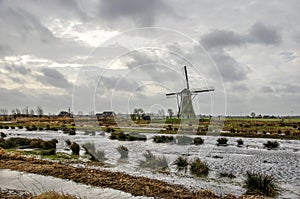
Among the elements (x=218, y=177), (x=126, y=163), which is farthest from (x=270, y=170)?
(x=126, y=163)

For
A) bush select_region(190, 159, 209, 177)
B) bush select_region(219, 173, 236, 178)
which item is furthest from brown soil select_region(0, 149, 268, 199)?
bush select_region(219, 173, 236, 178)

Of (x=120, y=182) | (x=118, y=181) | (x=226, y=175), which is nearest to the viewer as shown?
(x=120, y=182)

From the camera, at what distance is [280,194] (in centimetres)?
1284

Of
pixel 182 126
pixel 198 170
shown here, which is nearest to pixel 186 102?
pixel 182 126

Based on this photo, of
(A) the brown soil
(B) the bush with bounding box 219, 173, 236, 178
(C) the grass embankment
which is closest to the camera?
(C) the grass embankment

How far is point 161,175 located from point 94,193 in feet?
18.2

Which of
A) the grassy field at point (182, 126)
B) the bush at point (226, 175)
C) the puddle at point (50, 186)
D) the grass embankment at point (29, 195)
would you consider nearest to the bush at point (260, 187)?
the bush at point (226, 175)

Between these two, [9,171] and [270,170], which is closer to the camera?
[9,171]

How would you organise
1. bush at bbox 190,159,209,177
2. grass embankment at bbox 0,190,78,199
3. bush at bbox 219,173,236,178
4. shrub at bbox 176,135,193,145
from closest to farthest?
1. grass embankment at bbox 0,190,78,199
2. bush at bbox 219,173,236,178
3. bush at bbox 190,159,209,177
4. shrub at bbox 176,135,193,145

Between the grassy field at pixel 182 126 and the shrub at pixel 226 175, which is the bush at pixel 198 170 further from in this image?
the grassy field at pixel 182 126

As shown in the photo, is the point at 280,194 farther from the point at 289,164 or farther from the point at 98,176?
the point at 289,164

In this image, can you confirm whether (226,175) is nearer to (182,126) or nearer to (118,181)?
(118,181)

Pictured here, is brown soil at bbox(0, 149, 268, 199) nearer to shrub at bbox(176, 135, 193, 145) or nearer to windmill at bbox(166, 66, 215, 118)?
shrub at bbox(176, 135, 193, 145)

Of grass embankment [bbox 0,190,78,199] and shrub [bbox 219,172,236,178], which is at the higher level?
grass embankment [bbox 0,190,78,199]
